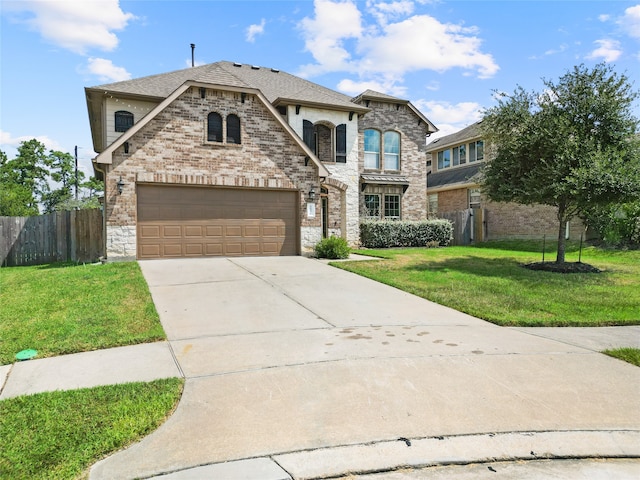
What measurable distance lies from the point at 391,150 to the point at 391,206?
294 cm

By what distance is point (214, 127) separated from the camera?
1481 cm

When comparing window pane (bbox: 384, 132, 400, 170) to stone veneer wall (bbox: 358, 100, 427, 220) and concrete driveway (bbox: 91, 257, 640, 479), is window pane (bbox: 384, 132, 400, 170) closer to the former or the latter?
stone veneer wall (bbox: 358, 100, 427, 220)

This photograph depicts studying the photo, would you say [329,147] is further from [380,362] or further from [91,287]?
[380,362]

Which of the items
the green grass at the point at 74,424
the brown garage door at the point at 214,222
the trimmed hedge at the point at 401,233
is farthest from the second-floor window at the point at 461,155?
the green grass at the point at 74,424

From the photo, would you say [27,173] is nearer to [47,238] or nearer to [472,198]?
[47,238]

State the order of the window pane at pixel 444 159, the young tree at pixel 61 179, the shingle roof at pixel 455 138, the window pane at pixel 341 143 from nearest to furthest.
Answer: the window pane at pixel 341 143 → the shingle roof at pixel 455 138 → the window pane at pixel 444 159 → the young tree at pixel 61 179

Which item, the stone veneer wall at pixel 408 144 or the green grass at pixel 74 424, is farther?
the stone veneer wall at pixel 408 144

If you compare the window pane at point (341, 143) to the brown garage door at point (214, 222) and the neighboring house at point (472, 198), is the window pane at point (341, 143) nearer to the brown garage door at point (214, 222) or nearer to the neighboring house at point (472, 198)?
the brown garage door at point (214, 222)

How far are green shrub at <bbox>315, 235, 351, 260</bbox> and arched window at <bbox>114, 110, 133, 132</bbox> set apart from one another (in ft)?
30.1

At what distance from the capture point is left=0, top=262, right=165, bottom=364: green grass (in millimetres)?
5828

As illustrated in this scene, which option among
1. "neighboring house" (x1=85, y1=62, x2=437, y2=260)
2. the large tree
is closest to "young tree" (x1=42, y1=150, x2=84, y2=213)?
"neighboring house" (x1=85, y1=62, x2=437, y2=260)

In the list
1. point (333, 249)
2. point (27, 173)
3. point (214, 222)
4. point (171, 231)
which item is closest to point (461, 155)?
point (333, 249)

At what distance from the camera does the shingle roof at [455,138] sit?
86.7 ft

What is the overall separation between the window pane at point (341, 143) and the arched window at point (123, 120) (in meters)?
8.85
